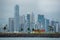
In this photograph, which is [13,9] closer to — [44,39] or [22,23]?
[22,23]

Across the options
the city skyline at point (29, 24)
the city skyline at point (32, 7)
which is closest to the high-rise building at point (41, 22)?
the city skyline at point (29, 24)

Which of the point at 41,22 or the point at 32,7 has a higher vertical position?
the point at 32,7

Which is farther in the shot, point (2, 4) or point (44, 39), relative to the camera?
point (44, 39)

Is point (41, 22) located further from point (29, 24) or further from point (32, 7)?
point (32, 7)

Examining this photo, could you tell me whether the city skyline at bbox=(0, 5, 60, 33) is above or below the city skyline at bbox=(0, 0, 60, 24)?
below

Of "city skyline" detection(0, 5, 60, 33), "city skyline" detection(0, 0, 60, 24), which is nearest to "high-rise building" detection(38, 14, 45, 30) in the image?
"city skyline" detection(0, 5, 60, 33)

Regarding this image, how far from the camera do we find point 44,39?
801 cm

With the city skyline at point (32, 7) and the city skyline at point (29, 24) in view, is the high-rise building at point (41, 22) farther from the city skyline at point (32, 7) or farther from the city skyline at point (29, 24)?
the city skyline at point (32, 7)

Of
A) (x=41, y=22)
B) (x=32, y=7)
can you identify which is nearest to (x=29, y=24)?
(x=41, y=22)

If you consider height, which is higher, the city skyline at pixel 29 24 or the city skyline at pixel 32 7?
the city skyline at pixel 32 7

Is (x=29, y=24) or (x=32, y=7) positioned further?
(x=29, y=24)

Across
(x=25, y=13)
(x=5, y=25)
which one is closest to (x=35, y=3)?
(x=25, y=13)

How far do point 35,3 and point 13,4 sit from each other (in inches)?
19.3

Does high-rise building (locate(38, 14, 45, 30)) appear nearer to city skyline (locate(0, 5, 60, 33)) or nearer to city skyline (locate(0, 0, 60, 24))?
city skyline (locate(0, 5, 60, 33))
